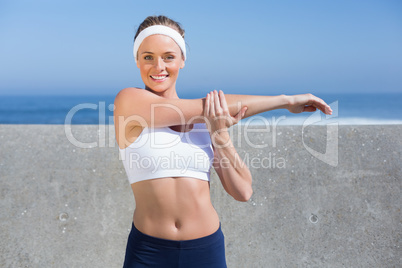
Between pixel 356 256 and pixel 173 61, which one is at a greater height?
pixel 173 61

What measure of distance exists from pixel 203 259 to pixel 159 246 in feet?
0.63

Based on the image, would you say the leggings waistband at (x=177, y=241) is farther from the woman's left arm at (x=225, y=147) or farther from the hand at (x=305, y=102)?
the hand at (x=305, y=102)

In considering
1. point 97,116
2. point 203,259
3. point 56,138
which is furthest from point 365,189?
point 97,116

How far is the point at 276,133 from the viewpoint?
272cm

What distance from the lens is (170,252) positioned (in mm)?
1613

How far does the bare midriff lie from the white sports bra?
31 mm

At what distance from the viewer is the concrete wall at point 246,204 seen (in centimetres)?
262

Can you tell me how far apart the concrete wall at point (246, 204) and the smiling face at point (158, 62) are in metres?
1.07

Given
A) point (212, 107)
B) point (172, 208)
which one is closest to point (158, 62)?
point (212, 107)

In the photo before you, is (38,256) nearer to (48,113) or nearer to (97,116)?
(97,116)

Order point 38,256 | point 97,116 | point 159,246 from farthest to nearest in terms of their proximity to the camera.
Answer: point 97,116 → point 38,256 → point 159,246

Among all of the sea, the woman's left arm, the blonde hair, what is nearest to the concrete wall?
the woman's left arm

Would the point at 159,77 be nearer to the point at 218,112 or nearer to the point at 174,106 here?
the point at 174,106

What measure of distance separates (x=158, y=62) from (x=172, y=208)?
1.93ft
